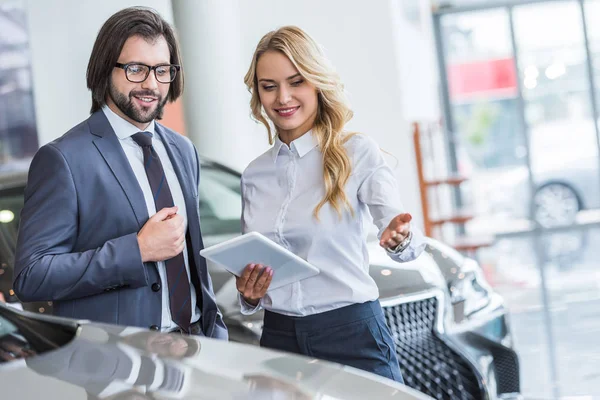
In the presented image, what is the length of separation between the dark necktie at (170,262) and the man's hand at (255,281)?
0.12 metres

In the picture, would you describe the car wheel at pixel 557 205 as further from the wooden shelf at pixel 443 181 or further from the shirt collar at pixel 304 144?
the shirt collar at pixel 304 144

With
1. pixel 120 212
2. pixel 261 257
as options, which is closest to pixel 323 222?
pixel 261 257

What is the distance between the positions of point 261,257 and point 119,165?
0.35 metres

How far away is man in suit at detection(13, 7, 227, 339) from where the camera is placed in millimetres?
1708

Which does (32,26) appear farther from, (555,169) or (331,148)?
(555,169)

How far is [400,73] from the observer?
22.9 feet

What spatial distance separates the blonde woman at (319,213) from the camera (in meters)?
1.85

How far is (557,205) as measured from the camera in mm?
→ 10984

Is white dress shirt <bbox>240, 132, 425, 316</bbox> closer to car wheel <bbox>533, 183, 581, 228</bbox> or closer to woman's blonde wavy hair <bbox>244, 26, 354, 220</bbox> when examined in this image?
woman's blonde wavy hair <bbox>244, 26, 354, 220</bbox>

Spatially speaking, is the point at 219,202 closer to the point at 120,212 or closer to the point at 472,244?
the point at 120,212

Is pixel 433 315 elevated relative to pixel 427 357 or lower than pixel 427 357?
elevated

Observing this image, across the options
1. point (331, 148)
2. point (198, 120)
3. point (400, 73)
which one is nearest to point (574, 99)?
point (400, 73)

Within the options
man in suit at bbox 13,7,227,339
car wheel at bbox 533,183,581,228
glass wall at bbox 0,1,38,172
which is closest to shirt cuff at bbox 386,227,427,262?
man in suit at bbox 13,7,227,339

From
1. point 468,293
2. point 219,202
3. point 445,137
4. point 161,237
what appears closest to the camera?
point 161,237
